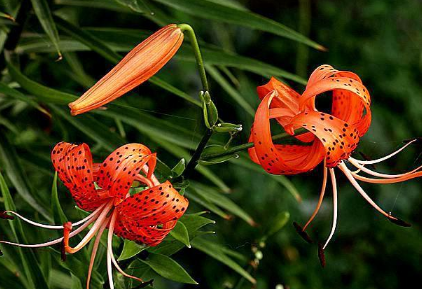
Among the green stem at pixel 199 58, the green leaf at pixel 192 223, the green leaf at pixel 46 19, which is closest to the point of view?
the green stem at pixel 199 58

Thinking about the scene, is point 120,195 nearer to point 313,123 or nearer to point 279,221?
point 313,123

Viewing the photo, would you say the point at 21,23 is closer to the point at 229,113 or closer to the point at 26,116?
the point at 26,116

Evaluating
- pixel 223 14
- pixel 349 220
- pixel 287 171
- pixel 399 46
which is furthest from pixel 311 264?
pixel 287 171

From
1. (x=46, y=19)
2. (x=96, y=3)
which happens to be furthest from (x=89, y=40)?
(x=96, y=3)

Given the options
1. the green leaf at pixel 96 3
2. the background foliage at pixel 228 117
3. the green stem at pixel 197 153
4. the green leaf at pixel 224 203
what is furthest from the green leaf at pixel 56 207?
the green leaf at pixel 96 3

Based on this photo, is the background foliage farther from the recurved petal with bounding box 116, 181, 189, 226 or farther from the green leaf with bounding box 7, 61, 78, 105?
the recurved petal with bounding box 116, 181, 189, 226

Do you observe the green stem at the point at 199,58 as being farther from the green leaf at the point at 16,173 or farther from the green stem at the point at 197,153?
the green leaf at the point at 16,173
